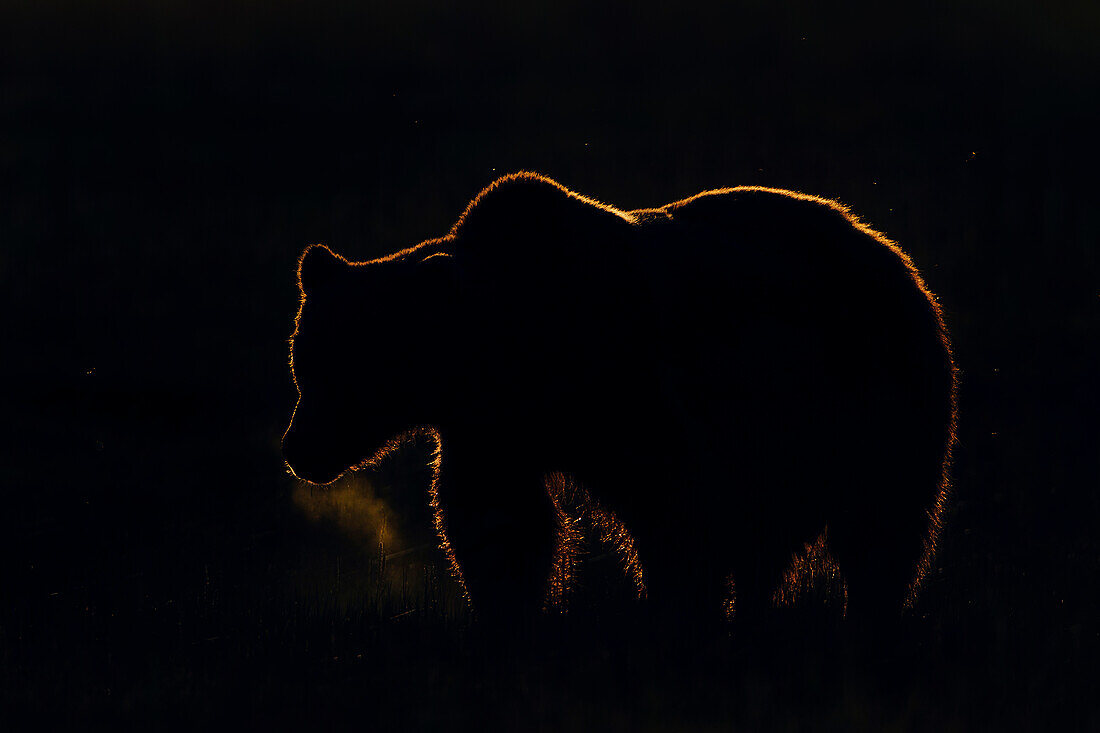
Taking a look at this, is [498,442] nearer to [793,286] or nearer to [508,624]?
[508,624]

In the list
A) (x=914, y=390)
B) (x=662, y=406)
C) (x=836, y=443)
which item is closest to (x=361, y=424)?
(x=662, y=406)

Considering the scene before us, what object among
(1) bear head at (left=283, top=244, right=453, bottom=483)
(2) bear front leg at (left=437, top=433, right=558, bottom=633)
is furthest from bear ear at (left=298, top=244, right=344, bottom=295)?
(2) bear front leg at (left=437, top=433, right=558, bottom=633)

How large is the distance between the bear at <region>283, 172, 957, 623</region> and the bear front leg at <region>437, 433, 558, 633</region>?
0.01 meters

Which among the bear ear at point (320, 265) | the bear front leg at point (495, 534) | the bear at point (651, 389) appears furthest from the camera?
the bear front leg at point (495, 534)

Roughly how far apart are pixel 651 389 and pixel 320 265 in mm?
1608

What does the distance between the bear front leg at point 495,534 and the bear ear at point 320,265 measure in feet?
3.04

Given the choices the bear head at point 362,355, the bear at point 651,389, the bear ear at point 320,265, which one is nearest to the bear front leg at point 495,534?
the bear at point 651,389

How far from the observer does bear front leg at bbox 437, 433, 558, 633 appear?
19.5 feet

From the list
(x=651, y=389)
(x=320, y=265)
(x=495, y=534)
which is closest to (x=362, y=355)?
(x=320, y=265)

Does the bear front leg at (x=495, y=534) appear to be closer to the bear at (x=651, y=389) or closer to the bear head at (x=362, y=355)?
the bear at (x=651, y=389)

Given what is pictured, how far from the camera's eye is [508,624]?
5895 mm

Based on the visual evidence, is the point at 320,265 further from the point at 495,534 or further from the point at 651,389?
the point at 651,389

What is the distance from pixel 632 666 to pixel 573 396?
3.68ft

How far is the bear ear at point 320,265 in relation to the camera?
583cm
